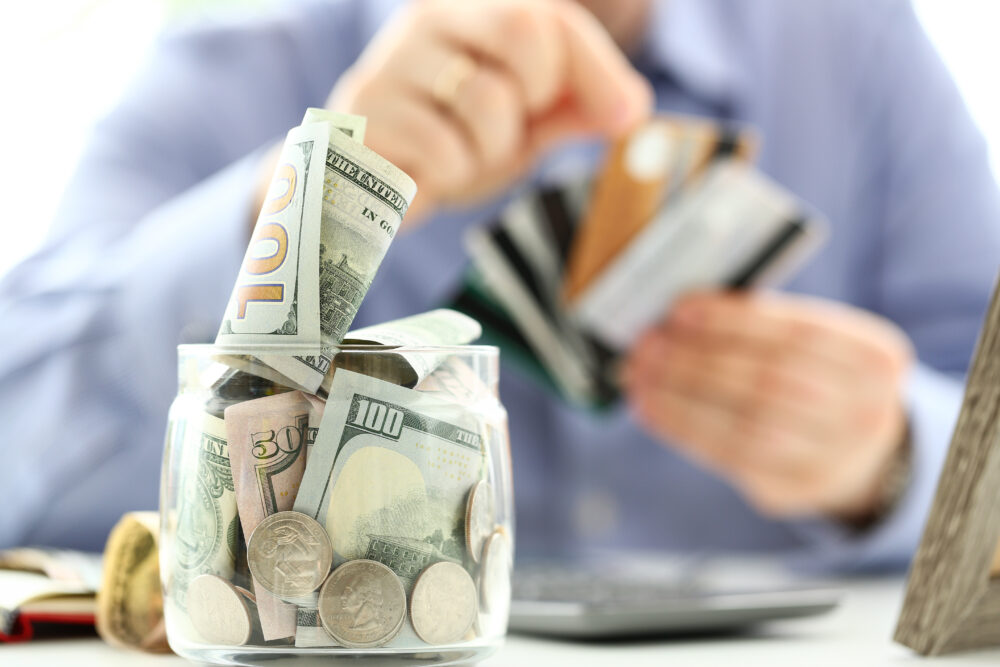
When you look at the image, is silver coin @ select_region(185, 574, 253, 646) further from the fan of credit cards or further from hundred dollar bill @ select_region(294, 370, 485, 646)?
the fan of credit cards

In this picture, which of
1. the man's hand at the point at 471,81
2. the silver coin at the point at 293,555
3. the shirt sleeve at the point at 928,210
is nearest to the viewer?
the silver coin at the point at 293,555

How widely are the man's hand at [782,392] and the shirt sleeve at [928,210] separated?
6.1 inches

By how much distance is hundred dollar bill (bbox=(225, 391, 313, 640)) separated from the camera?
33cm

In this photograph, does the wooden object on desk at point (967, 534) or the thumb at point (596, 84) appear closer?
the wooden object on desk at point (967, 534)

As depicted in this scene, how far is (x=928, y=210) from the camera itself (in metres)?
1.64

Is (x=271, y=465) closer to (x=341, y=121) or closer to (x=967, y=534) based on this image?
(x=341, y=121)

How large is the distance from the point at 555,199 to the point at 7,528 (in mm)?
845

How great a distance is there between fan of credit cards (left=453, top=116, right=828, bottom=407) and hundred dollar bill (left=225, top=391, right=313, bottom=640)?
76 cm

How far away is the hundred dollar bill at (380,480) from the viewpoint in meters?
0.32

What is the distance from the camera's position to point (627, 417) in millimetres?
1543

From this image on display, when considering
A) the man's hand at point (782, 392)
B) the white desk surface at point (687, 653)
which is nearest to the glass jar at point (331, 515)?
the white desk surface at point (687, 653)

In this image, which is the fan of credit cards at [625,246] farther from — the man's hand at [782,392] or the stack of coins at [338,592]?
the stack of coins at [338,592]

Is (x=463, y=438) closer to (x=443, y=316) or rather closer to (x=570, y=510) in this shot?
(x=443, y=316)

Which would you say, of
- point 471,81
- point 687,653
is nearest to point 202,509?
point 687,653
